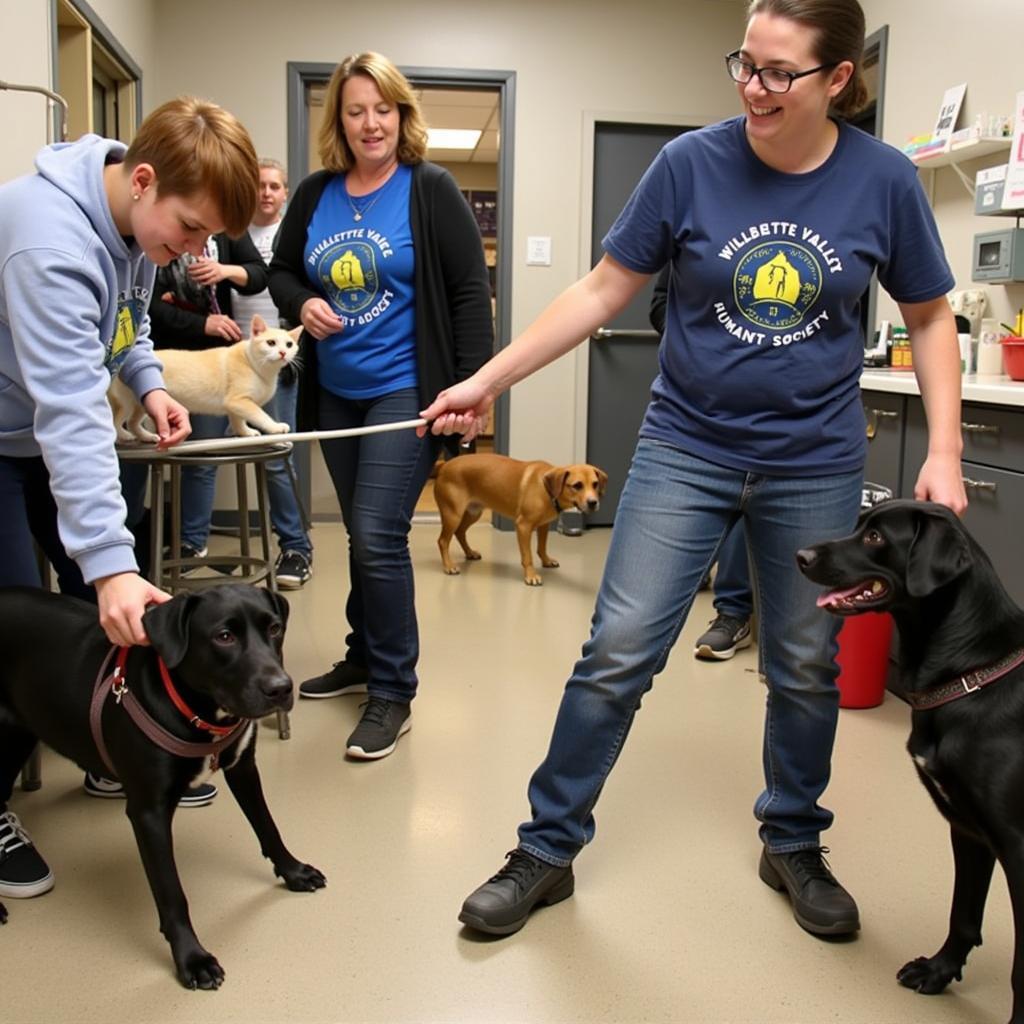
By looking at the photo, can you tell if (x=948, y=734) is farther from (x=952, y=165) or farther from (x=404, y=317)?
(x=952, y=165)

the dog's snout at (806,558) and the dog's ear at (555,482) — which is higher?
the dog's snout at (806,558)

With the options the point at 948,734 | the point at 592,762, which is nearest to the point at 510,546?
the point at 592,762

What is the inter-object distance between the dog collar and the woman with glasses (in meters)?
0.25

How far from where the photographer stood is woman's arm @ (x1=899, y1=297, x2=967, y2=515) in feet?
5.29

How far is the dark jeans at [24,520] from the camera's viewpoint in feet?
5.78

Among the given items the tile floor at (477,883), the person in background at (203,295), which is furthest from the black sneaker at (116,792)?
the person in background at (203,295)

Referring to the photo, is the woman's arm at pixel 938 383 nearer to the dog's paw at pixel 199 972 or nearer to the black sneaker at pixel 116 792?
the dog's paw at pixel 199 972

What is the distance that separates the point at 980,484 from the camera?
8.52ft

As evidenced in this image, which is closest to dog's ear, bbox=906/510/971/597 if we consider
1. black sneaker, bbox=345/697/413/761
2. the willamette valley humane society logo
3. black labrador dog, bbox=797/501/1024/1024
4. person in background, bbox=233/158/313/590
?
black labrador dog, bbox=797/501/1024/1024

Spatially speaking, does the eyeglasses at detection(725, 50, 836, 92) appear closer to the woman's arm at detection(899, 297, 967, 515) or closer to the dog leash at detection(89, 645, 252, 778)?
the woman's arm at detection(899, 297, 967, 515)

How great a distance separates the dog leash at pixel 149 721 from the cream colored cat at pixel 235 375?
1313 millimetres

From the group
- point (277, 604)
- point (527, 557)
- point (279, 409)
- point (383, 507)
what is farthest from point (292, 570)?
point (277, 604)

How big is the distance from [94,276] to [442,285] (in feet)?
3.35

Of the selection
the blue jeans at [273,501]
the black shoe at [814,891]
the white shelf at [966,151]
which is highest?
the white shelf at [966,151]
